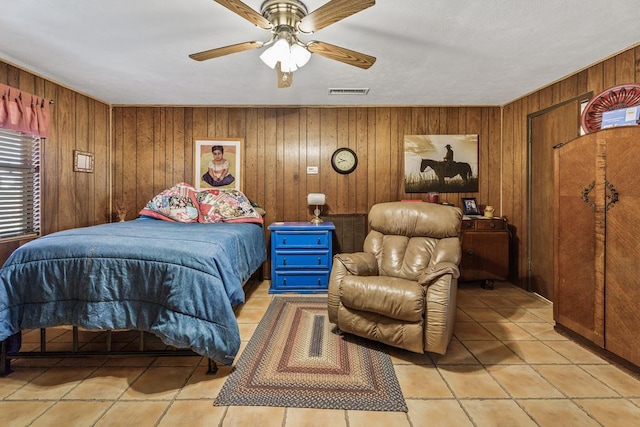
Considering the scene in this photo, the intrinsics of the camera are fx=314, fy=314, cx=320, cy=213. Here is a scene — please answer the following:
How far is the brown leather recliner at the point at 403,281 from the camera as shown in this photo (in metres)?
2.04

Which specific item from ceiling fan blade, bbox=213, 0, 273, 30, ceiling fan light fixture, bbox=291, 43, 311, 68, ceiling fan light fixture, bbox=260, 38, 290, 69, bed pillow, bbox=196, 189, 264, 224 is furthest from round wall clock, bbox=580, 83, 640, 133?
bed pillow, bbox=196, 189, 264, 224

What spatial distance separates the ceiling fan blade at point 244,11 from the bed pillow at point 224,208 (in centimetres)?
215

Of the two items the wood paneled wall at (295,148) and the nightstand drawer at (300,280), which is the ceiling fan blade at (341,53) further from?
the nightstand drawer at (300,280)

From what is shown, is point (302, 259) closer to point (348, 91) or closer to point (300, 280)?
point (300, 280)

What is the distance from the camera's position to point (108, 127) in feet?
13.5

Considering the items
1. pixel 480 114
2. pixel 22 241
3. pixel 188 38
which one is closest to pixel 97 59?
pixel 188 38

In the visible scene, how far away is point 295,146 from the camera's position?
4.18 metres

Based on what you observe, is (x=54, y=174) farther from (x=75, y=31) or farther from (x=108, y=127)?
(x=75, y=31)

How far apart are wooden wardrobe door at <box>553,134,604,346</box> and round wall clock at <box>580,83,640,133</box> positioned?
0.86ft

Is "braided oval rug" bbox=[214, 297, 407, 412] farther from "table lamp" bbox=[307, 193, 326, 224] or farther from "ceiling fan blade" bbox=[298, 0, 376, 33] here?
"ceiling fan blade" bbox=[298, 0, 376, 33]

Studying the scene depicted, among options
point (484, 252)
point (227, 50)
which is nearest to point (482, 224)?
point (484, 252)

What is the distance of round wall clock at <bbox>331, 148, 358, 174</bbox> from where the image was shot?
4164mm

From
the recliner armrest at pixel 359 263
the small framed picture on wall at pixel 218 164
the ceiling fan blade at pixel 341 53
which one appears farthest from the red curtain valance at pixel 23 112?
the recliner armrest at pixel 359 263

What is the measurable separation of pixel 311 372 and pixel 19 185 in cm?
324
